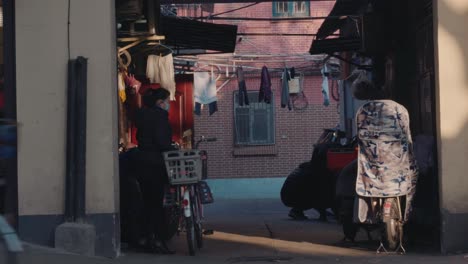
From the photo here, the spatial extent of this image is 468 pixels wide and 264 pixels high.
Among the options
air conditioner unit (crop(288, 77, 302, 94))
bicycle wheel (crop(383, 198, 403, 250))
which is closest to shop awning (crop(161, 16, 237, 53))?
bicycle wheel (crop(383, 198, 403, 250))

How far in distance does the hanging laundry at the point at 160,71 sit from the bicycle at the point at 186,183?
2.63m

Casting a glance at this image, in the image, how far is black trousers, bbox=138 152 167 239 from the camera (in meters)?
9.29

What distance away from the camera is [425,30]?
10.6 metres

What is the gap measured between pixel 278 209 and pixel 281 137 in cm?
705

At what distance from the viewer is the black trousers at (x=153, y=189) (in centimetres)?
929

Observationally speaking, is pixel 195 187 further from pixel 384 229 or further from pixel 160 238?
pixel 384 229

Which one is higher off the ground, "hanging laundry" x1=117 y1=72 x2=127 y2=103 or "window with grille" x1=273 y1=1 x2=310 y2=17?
"window with grille" x1=273 y1=1 x2=310 y2=17

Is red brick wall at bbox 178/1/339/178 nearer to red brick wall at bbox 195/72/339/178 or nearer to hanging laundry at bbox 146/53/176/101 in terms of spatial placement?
red brick wall at bbox 195/72/339/178

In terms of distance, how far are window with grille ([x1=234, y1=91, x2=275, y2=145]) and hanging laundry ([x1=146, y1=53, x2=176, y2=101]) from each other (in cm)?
1469

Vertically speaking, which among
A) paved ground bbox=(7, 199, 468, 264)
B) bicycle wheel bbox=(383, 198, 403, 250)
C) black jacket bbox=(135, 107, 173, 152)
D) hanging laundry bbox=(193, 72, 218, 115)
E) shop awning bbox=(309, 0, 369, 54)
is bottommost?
paved ground bbox=(7, 199, 468, 264)

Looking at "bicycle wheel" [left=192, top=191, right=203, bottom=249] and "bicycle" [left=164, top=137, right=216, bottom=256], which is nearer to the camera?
"bicycle" [left=164, top=137, right=216, bottom=256]

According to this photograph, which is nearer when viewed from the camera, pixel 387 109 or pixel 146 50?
pixel 387 109

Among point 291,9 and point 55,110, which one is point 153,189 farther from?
point 291,9

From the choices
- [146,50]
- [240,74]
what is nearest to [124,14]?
[146,50]
